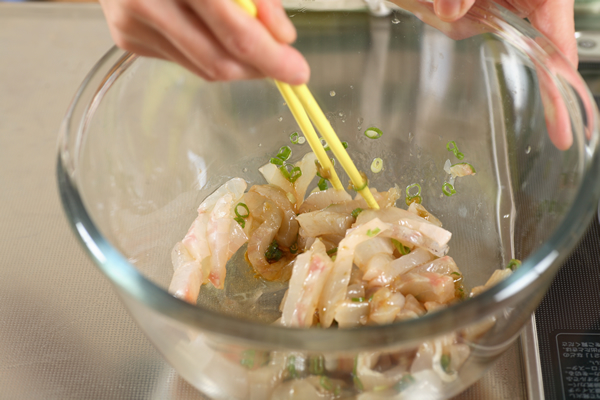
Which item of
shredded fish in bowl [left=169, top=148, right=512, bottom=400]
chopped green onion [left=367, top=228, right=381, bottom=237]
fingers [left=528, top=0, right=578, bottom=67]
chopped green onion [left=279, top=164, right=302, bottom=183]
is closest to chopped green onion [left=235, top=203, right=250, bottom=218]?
shredded fish in bowl [left=169, top=148, right=512, bottom=400]

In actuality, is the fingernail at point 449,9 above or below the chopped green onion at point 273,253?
above

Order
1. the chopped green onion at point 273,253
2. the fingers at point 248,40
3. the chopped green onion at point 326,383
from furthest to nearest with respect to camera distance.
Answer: the chopped green onion at point 273,253, the chopped green onion at point 326,383, the fingers at point 248,40

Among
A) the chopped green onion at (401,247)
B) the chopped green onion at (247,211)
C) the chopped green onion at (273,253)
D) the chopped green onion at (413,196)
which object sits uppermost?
the chopped green onion at (247,211)

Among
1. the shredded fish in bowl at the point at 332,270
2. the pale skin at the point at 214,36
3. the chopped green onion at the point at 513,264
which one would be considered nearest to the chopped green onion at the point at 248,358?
the shredded fish in bowl at the point at 332,270

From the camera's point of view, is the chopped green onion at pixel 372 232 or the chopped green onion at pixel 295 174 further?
the chopped green onion at pixel 295 174

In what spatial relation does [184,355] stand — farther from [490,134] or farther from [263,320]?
[490,134]

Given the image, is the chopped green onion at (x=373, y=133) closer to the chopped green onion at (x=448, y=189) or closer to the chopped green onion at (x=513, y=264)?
the chopped green onion at (x=448, y=189)

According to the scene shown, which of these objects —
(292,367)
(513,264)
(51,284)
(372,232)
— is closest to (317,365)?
(292,367)
